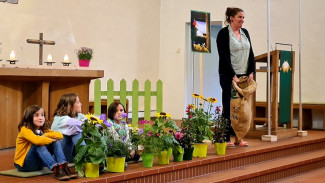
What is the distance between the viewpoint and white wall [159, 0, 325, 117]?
9219 mm

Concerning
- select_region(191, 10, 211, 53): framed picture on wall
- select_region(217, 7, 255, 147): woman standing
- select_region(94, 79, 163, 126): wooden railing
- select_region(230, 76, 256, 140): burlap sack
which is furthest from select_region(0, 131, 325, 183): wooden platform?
select_region(191, 10, 211, 53): framed picture on wall

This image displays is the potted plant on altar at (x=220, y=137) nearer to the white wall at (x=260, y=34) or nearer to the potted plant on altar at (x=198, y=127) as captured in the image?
the potted plant on altar at (x=198, y=127)

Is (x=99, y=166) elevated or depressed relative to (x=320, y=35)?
depressed

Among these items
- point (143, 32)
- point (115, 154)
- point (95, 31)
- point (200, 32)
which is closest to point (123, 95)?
point (200, 32)

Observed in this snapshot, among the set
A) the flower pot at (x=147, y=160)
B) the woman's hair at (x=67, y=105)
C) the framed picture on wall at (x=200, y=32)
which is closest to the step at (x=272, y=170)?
the flower pot at (x=147, y=160)

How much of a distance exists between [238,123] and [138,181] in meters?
2.03

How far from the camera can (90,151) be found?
4277 mm

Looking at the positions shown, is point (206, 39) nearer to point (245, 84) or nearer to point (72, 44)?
point (245, 84)

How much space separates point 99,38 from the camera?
32.2ft

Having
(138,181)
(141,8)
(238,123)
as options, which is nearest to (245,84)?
Answer: (238,123)

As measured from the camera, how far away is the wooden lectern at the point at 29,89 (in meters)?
6.07

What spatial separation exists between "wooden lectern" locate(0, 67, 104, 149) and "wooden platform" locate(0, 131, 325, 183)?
0.32 metres

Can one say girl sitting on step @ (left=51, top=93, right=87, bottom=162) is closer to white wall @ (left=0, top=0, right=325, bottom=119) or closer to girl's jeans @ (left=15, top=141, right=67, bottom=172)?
girl's jeans @ (left=15, top=141, right=67, bottom=172)

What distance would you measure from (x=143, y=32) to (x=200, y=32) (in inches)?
151
